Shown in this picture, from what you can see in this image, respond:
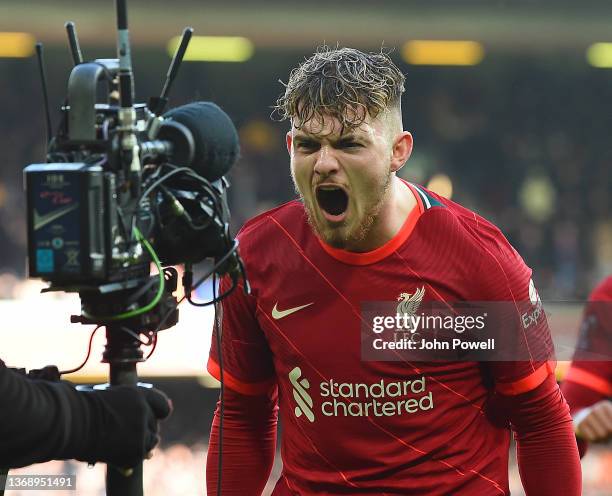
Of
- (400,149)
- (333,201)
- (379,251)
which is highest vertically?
(400,149)

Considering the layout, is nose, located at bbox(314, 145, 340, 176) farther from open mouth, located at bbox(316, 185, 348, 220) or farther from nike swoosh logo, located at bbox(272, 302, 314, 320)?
nike swoosh logo, located at bbox(272, 302, 314, 320)

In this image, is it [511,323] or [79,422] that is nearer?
[79,422]

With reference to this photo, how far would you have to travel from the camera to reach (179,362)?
7.04 metres

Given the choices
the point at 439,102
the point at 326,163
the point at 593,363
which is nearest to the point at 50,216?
the point at 326,163

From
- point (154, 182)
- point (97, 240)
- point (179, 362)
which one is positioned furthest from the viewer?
point (179, 362)

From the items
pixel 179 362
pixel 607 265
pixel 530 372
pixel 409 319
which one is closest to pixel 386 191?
pixel 409 319

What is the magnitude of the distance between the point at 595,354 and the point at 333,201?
1.09 meters

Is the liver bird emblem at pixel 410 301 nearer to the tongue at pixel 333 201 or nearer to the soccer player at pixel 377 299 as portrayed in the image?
the soccer player at pixel 377 299

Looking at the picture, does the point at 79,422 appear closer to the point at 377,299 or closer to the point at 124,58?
the point at 124,58

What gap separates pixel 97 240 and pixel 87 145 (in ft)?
0.64

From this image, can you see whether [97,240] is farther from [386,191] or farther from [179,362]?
[179,362]

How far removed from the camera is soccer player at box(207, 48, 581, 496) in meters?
2.96

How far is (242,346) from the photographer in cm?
321

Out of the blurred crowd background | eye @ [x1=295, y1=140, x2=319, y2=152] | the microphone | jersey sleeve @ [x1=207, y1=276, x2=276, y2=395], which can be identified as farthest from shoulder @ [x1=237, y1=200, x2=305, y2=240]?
the blurred crowd background
